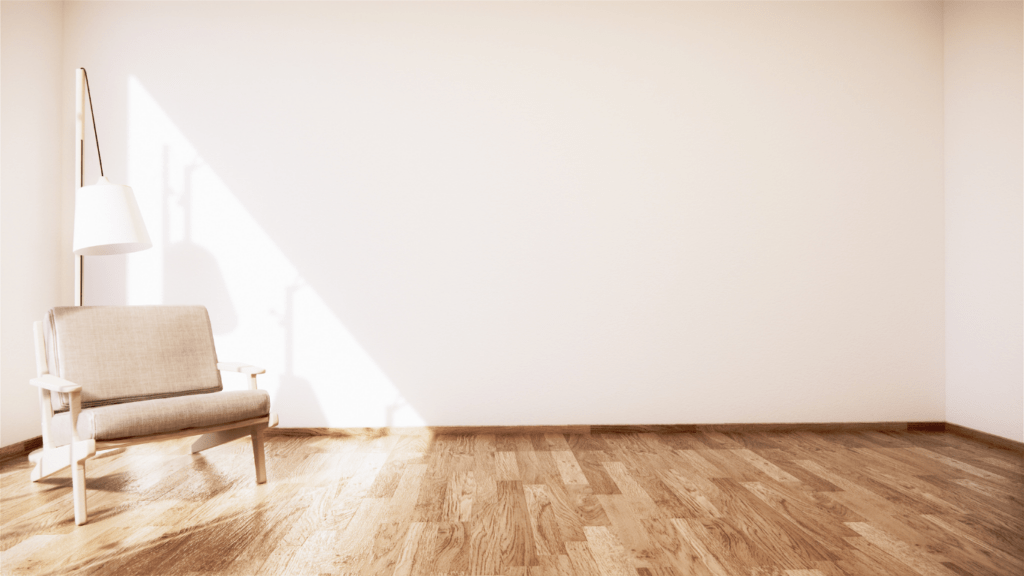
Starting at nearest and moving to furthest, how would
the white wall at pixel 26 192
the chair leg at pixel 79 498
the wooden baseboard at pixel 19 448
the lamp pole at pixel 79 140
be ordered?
the chair leg at pixel 79 498, the lamp pole at pixel 79 140, the wooden baseboard at pixel 19 448, the white wall at pixel 26 192

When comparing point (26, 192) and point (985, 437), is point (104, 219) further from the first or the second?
point (985, 437)

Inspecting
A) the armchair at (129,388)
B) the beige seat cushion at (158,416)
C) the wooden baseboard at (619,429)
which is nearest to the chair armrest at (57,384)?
the armchair at (129,388)

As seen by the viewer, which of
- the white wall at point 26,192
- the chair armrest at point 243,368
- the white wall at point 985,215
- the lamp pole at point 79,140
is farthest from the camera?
the white wall at point 985,215

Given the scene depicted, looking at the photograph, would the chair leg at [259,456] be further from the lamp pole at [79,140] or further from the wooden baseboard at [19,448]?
the wooden baseboard at [19,448]

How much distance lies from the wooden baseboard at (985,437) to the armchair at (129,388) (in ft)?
14.2

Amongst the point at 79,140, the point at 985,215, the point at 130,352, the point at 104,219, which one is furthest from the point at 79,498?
the point at 985,215

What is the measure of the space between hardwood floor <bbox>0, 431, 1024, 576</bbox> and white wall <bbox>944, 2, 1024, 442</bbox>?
426mm

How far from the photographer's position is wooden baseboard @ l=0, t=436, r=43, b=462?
10.4 ft

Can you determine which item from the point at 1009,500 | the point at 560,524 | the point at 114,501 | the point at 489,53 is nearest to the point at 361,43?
the point at 489,53

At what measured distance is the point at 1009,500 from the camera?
246 cm

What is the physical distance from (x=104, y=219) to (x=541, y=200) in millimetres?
→ 2507

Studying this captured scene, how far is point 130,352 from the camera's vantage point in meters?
2.80

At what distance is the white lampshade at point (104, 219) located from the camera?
273cm

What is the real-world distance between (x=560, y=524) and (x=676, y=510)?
53cm
